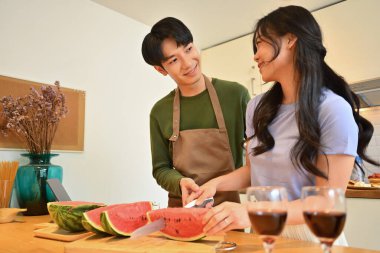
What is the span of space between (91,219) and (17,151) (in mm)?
1245

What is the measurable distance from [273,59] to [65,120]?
1.58 m

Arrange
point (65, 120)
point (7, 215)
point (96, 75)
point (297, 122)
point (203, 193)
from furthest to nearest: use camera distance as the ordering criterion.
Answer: point (96, 75), point (65, 120), point (7, 215), point (203, 193), point (297, 122)

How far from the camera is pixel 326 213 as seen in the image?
60cm

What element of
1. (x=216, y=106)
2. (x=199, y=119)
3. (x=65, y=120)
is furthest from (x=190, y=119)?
(x=65, y=120)

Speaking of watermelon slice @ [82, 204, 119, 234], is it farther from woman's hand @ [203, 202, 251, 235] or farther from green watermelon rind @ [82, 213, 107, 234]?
woman's hand @ [203, 202, 251, 235]

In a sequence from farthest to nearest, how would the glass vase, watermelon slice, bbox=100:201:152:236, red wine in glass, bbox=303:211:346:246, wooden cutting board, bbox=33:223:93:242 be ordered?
the glass vase → wooden cutting board, bbox=33:223:93:242 → watermelon slice, bbox=100:201:152:236 → red wine in glass, bbox=303:211:346:246

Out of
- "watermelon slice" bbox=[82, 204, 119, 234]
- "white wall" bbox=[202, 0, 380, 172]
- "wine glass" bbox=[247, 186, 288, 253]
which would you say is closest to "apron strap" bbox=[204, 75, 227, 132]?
"watermelon slice" bbox=[82, 204, 119, 234]

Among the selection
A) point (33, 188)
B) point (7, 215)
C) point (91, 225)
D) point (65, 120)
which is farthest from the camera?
point (65, 120)

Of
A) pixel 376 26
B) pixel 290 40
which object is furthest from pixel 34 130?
pixel 376 26

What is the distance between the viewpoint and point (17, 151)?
1.98 meters

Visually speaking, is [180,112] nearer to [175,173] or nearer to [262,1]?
[175,173]

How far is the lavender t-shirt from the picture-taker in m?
0.98

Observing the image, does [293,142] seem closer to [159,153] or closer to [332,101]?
[332,101]

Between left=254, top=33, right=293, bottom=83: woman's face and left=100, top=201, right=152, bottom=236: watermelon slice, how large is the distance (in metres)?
0.65
